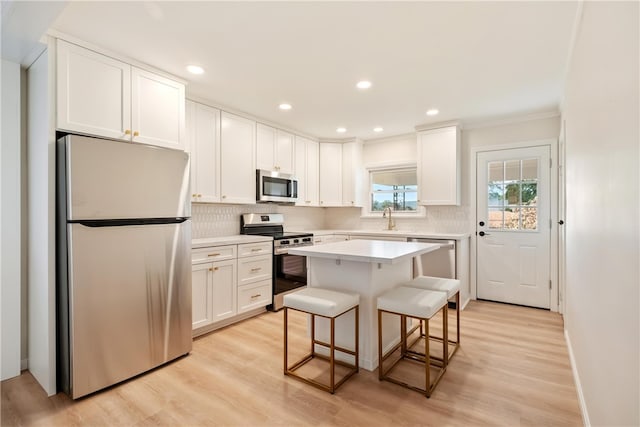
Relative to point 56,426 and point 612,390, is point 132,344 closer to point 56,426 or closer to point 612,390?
point 56,426

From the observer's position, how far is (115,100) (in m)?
2.37

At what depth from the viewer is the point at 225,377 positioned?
232cm

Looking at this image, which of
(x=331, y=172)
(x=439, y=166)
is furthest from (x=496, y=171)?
(x=331, y=172)

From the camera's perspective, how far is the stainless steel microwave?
398 cm

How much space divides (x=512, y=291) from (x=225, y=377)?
355 centimetres

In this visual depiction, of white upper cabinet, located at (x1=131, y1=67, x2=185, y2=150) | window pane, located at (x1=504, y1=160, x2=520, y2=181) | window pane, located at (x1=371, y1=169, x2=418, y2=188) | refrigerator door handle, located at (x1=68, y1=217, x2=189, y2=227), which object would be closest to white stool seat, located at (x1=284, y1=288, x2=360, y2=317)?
refrigerator door handle, located at (x1=68, y1=217, x2=189, y2=227)

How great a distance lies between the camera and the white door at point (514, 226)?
3852 millimetres

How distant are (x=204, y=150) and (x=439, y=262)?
3.09m

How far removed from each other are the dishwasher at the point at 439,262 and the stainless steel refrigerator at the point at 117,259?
2.87 metres

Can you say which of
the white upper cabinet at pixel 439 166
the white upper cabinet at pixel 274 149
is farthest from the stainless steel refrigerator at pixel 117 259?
the white upper cabinet at pixel 439 166

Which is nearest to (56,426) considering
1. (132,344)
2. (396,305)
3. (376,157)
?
(132,344)

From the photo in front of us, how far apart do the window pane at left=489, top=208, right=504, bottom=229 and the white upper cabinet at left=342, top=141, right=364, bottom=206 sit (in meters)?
1.90

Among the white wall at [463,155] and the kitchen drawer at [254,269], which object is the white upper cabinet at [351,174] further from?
the kitchen drawer at [254,269]

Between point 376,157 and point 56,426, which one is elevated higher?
point 376,157
